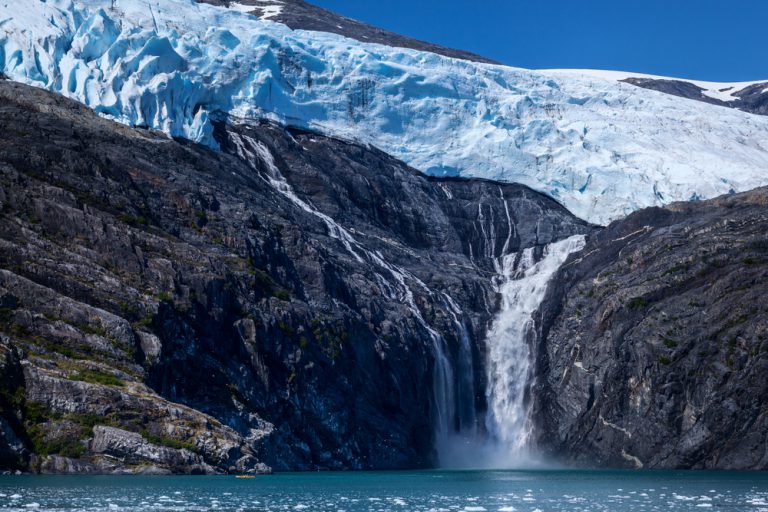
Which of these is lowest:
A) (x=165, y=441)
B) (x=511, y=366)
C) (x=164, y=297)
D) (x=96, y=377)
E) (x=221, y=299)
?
(x=165, y=441)

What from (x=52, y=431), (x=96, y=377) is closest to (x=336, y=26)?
(x=96, y=377)

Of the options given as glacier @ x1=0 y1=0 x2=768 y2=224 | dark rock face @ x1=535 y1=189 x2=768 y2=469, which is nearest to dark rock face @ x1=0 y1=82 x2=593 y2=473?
glacier @ x1=0 y1=0 x2=768 y2=224

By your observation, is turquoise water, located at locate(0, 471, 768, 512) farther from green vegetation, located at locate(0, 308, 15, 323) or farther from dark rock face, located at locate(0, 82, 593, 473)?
green vegetation, located at locate(0, 308, 15, 323)

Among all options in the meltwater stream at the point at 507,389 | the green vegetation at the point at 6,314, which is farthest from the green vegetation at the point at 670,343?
the green vegetation at the point at 6,314

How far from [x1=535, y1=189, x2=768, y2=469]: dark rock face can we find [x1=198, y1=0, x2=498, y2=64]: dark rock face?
5946cm

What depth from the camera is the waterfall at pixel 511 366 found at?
89.2 meters

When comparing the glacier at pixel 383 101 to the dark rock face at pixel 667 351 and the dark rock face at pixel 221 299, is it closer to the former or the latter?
the dark rock face at pixel 221 299

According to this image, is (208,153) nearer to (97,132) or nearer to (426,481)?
(97,132)

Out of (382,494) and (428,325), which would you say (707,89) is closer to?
(428,325)

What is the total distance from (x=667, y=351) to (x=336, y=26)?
83418 mm

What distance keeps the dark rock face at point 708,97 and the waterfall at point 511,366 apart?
6967 centimetres

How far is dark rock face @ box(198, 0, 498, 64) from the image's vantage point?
458 ft

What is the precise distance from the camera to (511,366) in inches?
3656

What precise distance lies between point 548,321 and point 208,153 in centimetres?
3683
